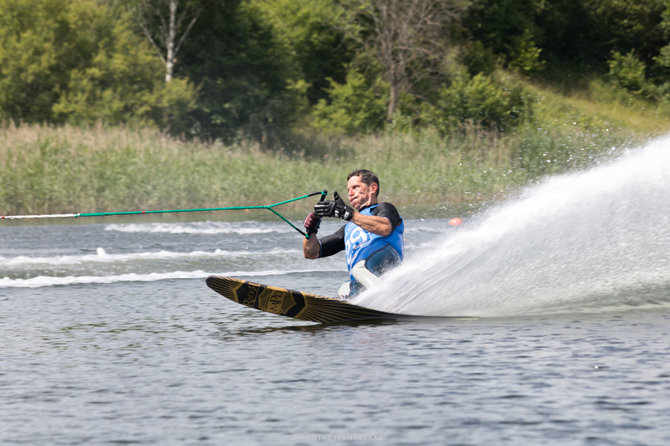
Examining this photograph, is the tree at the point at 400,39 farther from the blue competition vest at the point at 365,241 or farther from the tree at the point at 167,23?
the blue competition vest at the point at 365,241

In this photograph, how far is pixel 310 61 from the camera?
48906 millimetres

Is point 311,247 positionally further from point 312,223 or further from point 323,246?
point 312,223

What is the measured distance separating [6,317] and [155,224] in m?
12.0

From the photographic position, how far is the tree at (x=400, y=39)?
41625 millimetres

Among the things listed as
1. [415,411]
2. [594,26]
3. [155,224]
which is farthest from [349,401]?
[594,26]

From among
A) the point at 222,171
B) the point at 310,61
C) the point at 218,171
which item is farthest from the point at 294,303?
the point at 310,61

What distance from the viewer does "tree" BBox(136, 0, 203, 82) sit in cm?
4028

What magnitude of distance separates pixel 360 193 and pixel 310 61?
4094cm

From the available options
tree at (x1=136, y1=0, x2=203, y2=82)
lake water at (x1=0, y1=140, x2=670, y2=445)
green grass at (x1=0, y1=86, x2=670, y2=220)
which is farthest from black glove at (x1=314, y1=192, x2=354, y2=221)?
tree at (x1=136, y1=0, x2=203, y2=82)

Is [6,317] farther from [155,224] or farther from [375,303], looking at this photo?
[155,224]

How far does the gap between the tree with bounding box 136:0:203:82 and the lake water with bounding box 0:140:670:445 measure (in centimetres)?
2629

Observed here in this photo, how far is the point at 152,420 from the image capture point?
5625mm

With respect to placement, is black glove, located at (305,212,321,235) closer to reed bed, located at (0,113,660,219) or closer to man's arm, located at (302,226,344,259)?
man's arm, located at (302,226,344,259)

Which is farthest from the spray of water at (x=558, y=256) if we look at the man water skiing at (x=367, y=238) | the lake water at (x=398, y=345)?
the man water skiing at (x=367, y=238)
